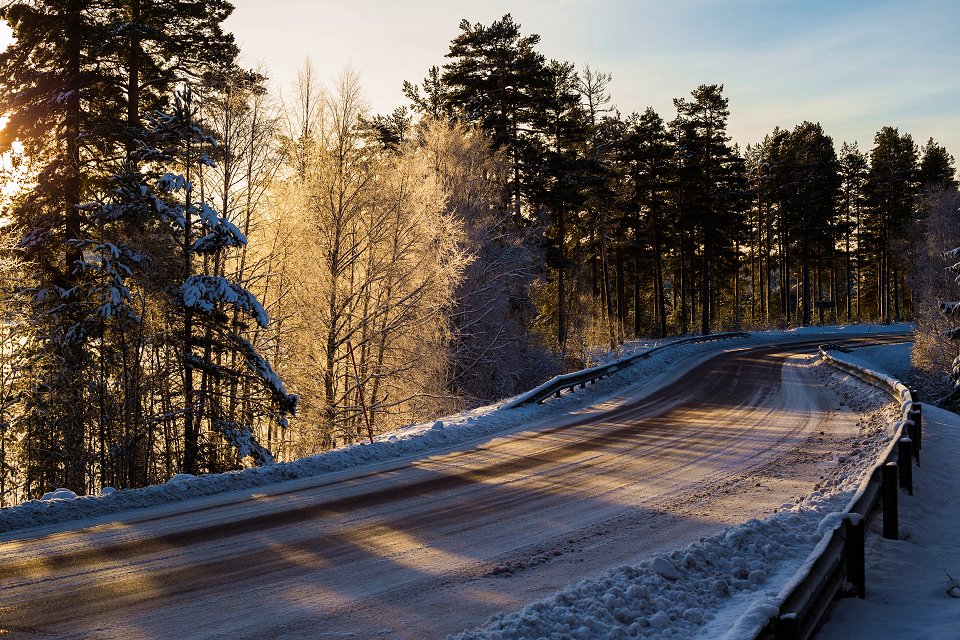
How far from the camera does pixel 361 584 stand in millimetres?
6129

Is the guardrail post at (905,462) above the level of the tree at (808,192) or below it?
below

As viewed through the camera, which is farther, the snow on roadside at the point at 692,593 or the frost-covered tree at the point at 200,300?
the frost-covered tree at the point at 200,300

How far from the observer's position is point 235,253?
20.5m

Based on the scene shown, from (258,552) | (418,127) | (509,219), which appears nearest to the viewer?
(258,552)

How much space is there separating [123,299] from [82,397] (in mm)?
2789

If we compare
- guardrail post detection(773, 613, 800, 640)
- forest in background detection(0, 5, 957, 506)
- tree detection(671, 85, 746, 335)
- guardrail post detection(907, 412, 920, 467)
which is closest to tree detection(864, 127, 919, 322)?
tree detection(671, 85, 746, 335)

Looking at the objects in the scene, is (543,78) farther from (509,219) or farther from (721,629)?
(721,629)

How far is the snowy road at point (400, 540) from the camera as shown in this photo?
541 cm

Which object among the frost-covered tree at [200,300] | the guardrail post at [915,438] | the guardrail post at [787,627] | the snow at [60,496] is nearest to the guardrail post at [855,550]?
the guardrail post at [787,627]

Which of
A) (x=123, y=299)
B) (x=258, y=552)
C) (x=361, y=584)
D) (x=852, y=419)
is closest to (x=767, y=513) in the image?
(x=361, y=584)

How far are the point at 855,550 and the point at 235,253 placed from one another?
60.0ft

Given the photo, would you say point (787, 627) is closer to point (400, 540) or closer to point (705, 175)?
point (400, 540)

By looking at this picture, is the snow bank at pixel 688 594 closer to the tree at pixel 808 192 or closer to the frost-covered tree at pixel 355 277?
the frost-covered tree at pixel 355 277

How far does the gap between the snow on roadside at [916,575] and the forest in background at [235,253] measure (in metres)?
9.54
